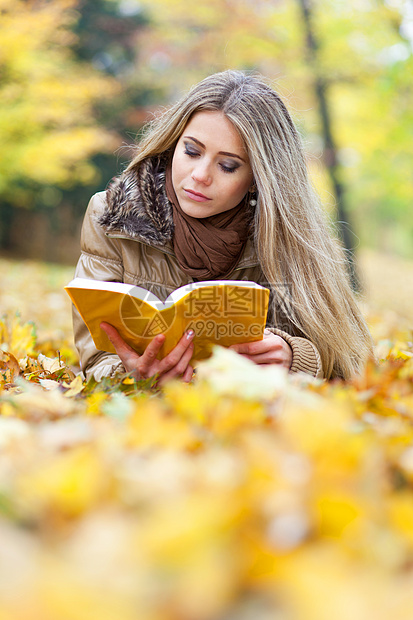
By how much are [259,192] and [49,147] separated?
815 centimetres

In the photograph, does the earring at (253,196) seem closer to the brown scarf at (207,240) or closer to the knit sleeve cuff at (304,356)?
the brown scarf at (207,240)

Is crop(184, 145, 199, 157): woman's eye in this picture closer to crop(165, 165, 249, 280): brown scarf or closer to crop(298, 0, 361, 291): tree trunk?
crop(165, 165, 249, 280): brown scarf

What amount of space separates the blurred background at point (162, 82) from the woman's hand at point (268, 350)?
3.02m

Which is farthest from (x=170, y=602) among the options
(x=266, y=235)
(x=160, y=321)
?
(x=266, y=235)

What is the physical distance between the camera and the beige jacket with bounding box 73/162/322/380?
6.00ft

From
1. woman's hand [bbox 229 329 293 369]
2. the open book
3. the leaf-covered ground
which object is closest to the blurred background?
woman's hand [bbox 229 329 293 369]

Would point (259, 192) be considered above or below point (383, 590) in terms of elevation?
above

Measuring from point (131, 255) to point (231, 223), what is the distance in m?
0.40

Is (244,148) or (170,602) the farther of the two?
(244,148)

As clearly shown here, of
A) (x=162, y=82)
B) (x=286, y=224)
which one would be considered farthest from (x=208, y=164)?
(x=162, y=82)

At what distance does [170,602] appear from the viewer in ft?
1.43

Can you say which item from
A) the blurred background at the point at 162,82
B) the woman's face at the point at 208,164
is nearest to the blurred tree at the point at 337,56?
the blurred background at the point at 162,82

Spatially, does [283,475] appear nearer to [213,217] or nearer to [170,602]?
[170,602]

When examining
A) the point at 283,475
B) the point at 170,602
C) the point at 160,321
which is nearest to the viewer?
the point at 170,602
